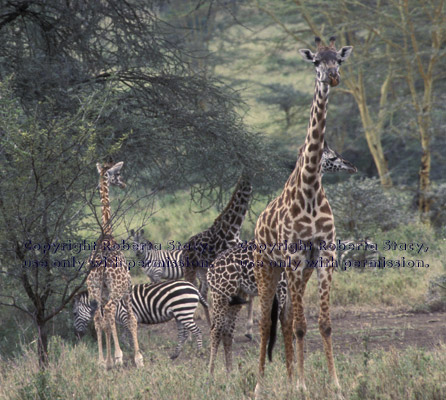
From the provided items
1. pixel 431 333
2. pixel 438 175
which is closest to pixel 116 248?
pixel 431 333

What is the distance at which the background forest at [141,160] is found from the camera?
19.7ft

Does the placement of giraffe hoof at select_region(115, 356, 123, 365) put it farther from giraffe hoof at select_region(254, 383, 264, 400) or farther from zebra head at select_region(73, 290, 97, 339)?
giraffe hoof at select_region(254, 383, 264, 400)

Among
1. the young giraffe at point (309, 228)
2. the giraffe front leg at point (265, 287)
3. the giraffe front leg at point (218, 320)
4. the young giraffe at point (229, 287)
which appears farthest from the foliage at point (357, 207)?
the young giraffe at point (309, 228)

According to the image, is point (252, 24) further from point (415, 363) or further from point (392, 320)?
point (415, 363)

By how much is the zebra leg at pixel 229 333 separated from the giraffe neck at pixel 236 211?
1.97m

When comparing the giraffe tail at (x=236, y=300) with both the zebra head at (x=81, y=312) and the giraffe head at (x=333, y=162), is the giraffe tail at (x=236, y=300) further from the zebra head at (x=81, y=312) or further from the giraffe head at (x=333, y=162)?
the zebra head at (x=81, y=312)

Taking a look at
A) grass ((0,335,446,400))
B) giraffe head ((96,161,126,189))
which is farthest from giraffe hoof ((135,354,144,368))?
giraffe head ((96,161,126,189))

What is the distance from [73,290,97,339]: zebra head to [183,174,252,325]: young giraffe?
1505 millimetres

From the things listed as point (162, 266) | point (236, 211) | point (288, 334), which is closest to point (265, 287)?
point (288, 334)

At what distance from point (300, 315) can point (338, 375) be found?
603 mm

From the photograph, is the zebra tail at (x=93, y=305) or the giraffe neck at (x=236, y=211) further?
the giraffe neck at (x=236, y=211)

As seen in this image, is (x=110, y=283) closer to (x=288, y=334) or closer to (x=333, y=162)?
(x=288, y=334)

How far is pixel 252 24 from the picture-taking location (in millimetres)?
23859

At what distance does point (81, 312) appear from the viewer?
9.59 m
